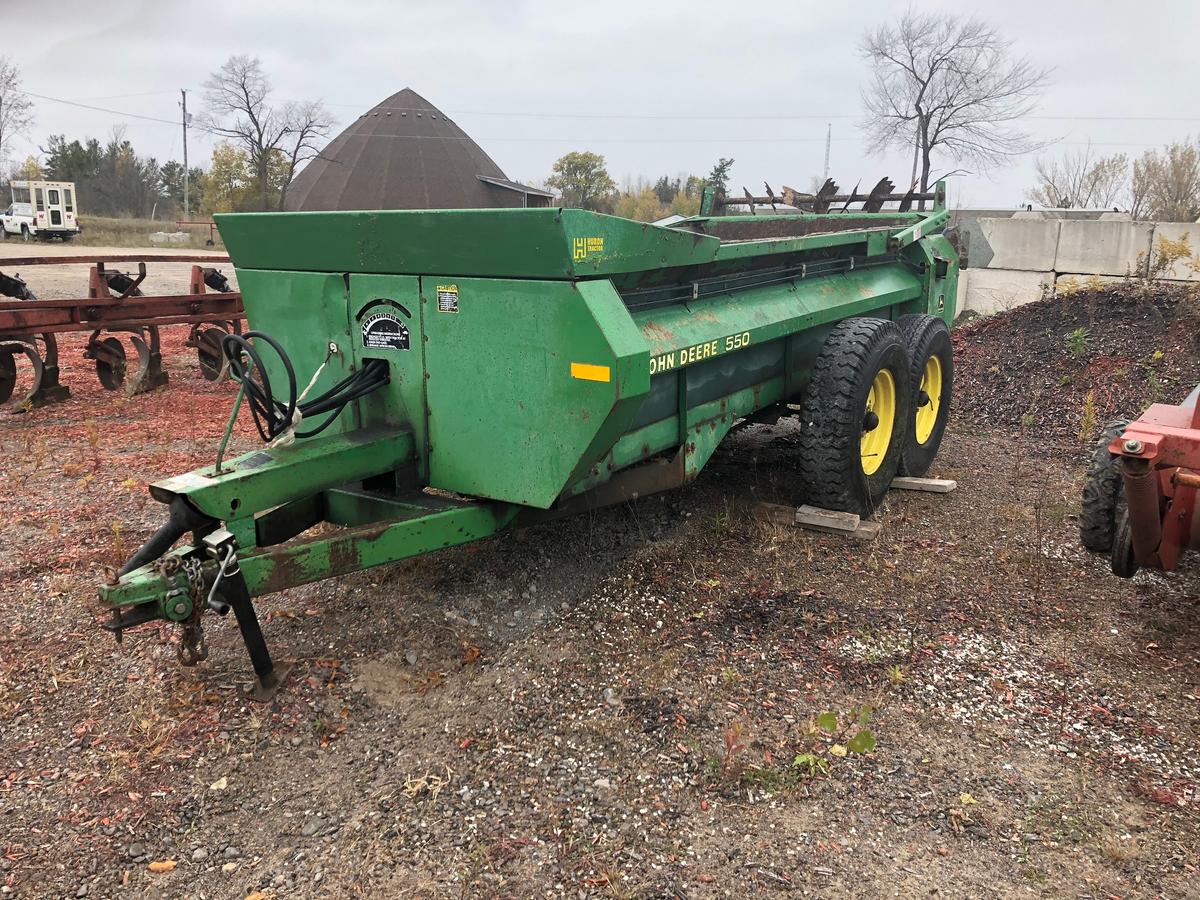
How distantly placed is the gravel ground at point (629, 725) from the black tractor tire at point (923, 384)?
94 centimetres

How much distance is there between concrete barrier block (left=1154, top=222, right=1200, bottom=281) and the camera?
965 cm

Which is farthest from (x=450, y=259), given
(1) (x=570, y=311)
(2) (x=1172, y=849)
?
(2) (x=1172, y=849)

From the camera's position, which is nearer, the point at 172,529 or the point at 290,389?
the point at 172,529

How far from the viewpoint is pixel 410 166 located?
59.6ft

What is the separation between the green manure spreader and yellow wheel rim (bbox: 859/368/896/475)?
425 millimetres

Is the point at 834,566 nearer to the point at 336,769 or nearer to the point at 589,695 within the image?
the point at 589,695

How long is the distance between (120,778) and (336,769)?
626mm

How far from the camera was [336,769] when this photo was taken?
9.27 ft

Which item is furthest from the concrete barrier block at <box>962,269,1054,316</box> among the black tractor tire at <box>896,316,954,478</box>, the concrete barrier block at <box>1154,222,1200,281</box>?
the black tractor tire at <box>896,316,954,478</box>

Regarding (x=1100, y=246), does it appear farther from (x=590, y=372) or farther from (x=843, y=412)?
(x=590, y=372)

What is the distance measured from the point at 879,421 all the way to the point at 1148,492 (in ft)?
6.89

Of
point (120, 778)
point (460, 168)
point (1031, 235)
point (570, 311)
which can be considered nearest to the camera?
point (120, 778)

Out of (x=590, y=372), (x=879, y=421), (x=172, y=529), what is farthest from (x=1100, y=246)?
(x=172, y=529)

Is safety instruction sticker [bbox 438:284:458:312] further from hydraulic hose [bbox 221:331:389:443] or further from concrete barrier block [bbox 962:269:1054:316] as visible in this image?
concrete barrier block [bbox 962:269:1054:316]
